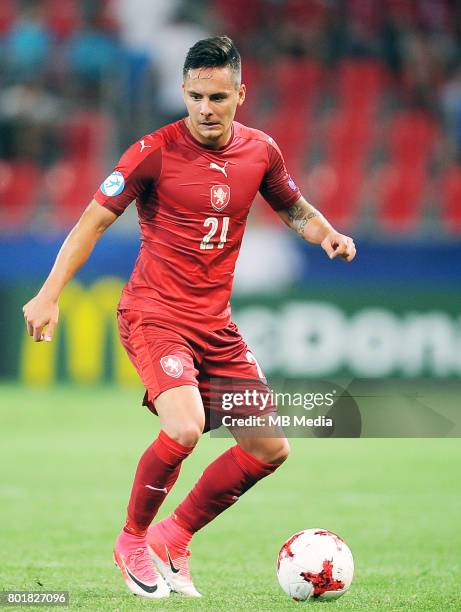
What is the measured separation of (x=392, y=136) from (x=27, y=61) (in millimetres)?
4206

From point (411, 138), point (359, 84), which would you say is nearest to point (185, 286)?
point (411, 138)

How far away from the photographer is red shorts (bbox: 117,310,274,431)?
4.90 metres

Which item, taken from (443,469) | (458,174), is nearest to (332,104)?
(458,174)

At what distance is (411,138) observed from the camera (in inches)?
572

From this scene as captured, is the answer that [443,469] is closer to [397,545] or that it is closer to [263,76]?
[397,545]

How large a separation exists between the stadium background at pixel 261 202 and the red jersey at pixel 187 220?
3.91m

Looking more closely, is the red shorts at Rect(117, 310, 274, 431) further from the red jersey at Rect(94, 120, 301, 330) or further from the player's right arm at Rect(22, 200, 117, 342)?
the player's right arm at Rect(22, 200, 117, 342)

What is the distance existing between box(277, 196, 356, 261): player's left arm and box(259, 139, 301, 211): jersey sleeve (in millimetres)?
43

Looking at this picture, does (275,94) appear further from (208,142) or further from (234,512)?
(208,142)

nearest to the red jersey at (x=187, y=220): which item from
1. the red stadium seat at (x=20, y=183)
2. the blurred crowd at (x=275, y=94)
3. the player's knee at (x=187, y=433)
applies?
the player's knee at (x=187, y=433)

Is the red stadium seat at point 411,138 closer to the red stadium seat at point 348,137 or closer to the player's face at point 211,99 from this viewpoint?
the red stadium seat at point 348,137

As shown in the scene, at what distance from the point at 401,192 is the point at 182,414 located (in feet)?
31.3

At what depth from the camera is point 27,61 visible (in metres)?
13.9

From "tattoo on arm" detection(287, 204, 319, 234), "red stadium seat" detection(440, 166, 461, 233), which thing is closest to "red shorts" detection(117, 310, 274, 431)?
"tattoo on arm" detection(287, 204, 319, 234)
